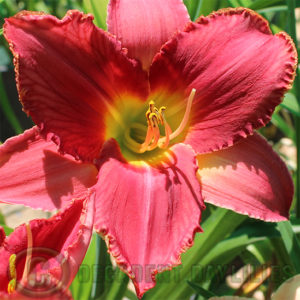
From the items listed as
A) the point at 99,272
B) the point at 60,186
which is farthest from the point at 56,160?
the point at 99,272

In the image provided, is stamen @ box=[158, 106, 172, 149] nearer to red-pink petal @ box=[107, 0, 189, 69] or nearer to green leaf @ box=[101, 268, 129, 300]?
red-pink petal @ box=[107, 0, 189, 69]

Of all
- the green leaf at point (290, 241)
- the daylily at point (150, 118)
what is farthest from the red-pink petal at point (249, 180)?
the green leaf at point (290, 241)

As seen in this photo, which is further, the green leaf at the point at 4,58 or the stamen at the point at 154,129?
the green leaf at the point at 4,58

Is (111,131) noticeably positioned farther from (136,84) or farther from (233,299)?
(233,299)

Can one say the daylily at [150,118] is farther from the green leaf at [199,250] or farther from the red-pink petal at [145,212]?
the green leaf at [199,250]

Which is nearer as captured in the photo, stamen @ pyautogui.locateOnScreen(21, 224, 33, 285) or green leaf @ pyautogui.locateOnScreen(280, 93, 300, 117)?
stamen @ pyautogui.locateOnScreen(21, 224, 33, 285)

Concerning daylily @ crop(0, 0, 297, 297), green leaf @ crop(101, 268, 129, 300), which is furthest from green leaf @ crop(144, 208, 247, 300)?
daylily @ crop(0, 0, 297, 297)

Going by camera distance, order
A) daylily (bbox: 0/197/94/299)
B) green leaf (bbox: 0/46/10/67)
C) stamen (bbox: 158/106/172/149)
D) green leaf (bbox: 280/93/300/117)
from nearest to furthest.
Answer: daylily (bbox: 0/197/94/299) → stamen (bbox: 158/106/172/149) → green leaf (bbox: 280/93/300/117) → green leaf (bbox: 0/46/10/67)

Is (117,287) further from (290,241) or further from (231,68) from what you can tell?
(231,68)
